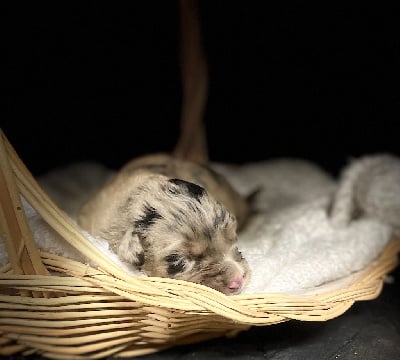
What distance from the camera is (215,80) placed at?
3.36 meters

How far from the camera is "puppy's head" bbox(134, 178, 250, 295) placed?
184cm

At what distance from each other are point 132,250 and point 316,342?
2.26 ft

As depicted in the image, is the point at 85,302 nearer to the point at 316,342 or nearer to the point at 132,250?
the point at 132,250

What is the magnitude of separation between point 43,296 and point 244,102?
192 cm

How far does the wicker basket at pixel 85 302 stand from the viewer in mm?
1677

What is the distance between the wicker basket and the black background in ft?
4.46

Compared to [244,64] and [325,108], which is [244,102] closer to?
[244,64]

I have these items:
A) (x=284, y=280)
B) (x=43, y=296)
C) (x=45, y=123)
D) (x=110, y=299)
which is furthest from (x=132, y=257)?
(x=45, y=123)

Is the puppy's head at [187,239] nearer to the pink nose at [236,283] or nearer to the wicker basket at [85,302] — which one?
the pink nose at [236,283]

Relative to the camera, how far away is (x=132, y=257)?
1.83 m

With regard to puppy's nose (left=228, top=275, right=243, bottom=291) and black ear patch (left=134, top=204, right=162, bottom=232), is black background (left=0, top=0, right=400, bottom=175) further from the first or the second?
puppy's nose (left=228, top=275, right=243, bottom=291)

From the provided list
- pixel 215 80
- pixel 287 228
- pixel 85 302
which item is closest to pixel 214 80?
pixel 215 80

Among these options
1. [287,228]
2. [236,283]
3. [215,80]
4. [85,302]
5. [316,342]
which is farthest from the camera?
[215,80]

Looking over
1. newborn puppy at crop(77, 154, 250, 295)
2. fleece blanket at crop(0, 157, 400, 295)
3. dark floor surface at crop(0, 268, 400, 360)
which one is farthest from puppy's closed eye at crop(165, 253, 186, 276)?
dark floor surface at crop(0, 268, 400, 360)
